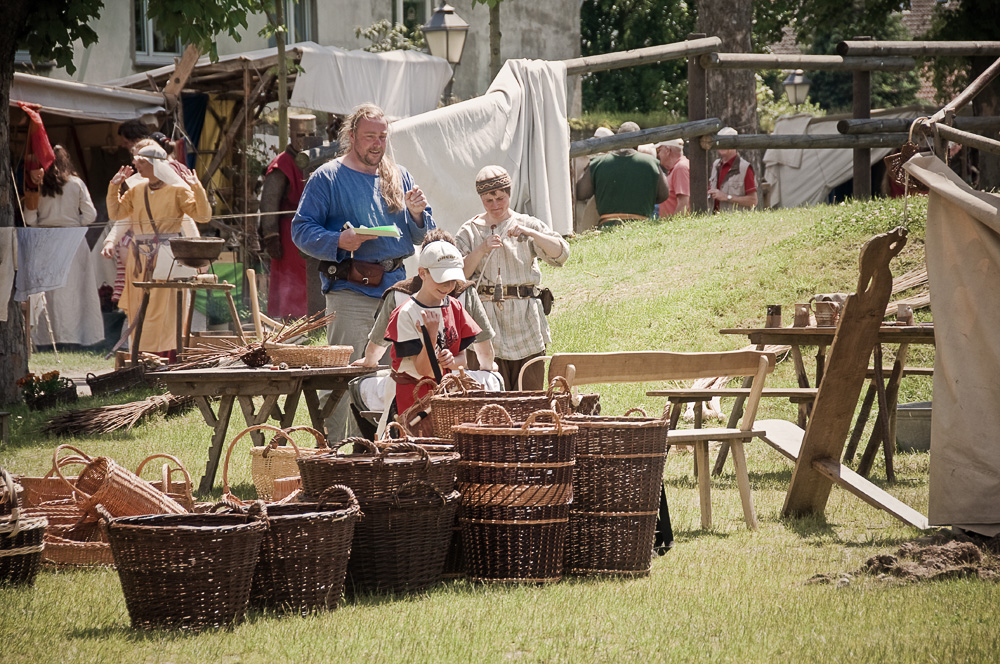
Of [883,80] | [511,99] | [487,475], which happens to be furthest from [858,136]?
[883,80]

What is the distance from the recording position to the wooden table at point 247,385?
6.66 meters

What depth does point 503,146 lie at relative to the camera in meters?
11.0

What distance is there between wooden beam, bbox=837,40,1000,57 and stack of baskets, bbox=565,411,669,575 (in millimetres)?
9181

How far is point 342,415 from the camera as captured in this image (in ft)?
25.3

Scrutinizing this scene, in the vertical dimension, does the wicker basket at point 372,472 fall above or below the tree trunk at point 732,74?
below

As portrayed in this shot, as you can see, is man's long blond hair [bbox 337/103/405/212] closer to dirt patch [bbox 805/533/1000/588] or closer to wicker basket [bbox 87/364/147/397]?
dirt patch [bbox 805/533/1000/588]

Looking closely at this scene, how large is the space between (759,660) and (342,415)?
442cm

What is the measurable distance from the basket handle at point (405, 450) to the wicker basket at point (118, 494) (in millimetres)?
1096

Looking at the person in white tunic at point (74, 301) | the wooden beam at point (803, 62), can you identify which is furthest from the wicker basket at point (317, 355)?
the person in white tunic at point (74, 301)

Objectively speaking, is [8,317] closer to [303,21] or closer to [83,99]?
[83,99]

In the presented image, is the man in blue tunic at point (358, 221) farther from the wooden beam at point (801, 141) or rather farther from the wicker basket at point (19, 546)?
the wooden beam at point (801, 141)

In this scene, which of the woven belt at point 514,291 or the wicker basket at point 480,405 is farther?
the woven belt at point 514,291

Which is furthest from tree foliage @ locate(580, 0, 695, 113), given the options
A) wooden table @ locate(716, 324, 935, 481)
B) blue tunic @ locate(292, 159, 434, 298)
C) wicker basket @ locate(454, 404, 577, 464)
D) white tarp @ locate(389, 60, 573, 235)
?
wicker basket @ locate(454, 404, 577, 464)

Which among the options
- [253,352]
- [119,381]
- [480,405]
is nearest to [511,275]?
[253,352]
